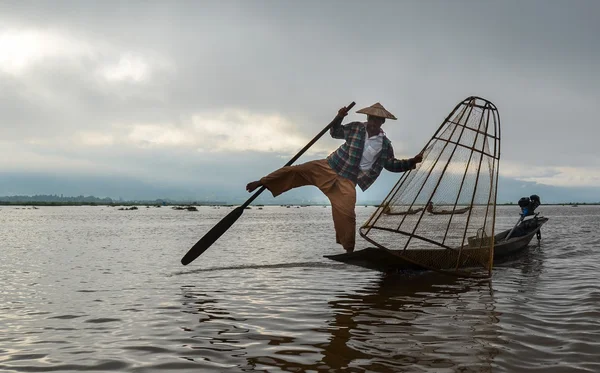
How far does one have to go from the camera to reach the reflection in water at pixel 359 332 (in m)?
4.31

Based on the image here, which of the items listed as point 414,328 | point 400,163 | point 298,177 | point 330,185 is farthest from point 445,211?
point 414,328

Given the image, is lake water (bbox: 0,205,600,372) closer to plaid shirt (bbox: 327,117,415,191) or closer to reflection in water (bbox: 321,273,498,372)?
reflection in water (bbox: 321,273,498,372)

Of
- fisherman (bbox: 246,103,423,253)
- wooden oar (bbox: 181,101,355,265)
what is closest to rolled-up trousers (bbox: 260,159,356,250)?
fisherman (bbox: 246,103,423,253)

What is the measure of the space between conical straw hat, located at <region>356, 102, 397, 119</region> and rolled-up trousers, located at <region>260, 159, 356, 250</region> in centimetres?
109

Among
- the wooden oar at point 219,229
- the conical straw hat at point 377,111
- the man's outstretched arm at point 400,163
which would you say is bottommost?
the wooden oar at point 219,229

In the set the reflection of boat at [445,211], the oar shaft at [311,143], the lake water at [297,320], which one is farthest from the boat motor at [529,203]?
the oar shaft at [311,143]

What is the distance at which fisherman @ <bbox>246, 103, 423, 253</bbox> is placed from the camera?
7.55 metres

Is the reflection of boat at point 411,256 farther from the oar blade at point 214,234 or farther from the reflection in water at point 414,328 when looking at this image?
the oar blade at point 214,234

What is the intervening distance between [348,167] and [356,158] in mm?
194

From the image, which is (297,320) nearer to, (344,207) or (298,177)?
(344,207)

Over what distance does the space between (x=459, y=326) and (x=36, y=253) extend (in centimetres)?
1405

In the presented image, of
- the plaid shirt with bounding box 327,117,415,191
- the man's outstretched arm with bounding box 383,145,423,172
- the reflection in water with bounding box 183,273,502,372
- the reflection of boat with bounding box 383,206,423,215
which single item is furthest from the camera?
the reflection of boat with bounding box 383,206,423,215

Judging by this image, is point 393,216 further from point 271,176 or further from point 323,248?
point 323,248

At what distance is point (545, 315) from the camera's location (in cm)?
607
